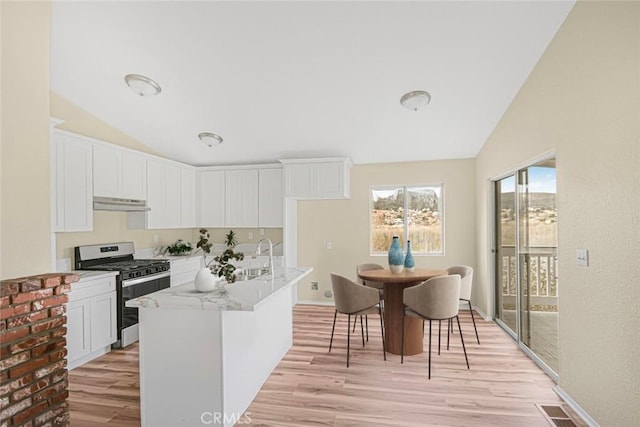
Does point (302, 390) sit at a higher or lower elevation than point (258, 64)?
lower

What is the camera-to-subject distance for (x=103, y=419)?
2459 mm

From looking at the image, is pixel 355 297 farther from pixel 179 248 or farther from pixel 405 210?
pixel 179 248

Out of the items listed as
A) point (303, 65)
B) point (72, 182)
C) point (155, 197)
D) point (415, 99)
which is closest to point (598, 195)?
point (415, 99)

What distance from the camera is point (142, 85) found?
3469 mm

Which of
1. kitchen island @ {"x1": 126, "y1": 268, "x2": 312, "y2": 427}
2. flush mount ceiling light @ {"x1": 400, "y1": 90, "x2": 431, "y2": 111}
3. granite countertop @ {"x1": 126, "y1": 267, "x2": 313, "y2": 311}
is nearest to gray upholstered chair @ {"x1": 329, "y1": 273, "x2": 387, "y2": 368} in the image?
granite countertop @ {"x1": 126, "y1": 267, "x2": 313, "y2": 311}

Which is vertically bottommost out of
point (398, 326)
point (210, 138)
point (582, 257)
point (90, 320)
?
point (398, 326)

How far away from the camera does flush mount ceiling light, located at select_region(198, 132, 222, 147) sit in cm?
453

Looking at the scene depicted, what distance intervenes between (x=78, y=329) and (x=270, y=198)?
9.77 ft

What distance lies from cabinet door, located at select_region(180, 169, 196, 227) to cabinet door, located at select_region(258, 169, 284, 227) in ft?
3.64

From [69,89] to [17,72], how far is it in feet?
6.38

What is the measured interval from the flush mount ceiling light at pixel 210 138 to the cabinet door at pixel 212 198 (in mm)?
1017

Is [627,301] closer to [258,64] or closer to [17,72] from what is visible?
[258,64]

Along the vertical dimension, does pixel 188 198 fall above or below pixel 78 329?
above

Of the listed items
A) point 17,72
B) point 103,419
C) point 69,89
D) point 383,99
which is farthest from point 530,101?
point 69,89
